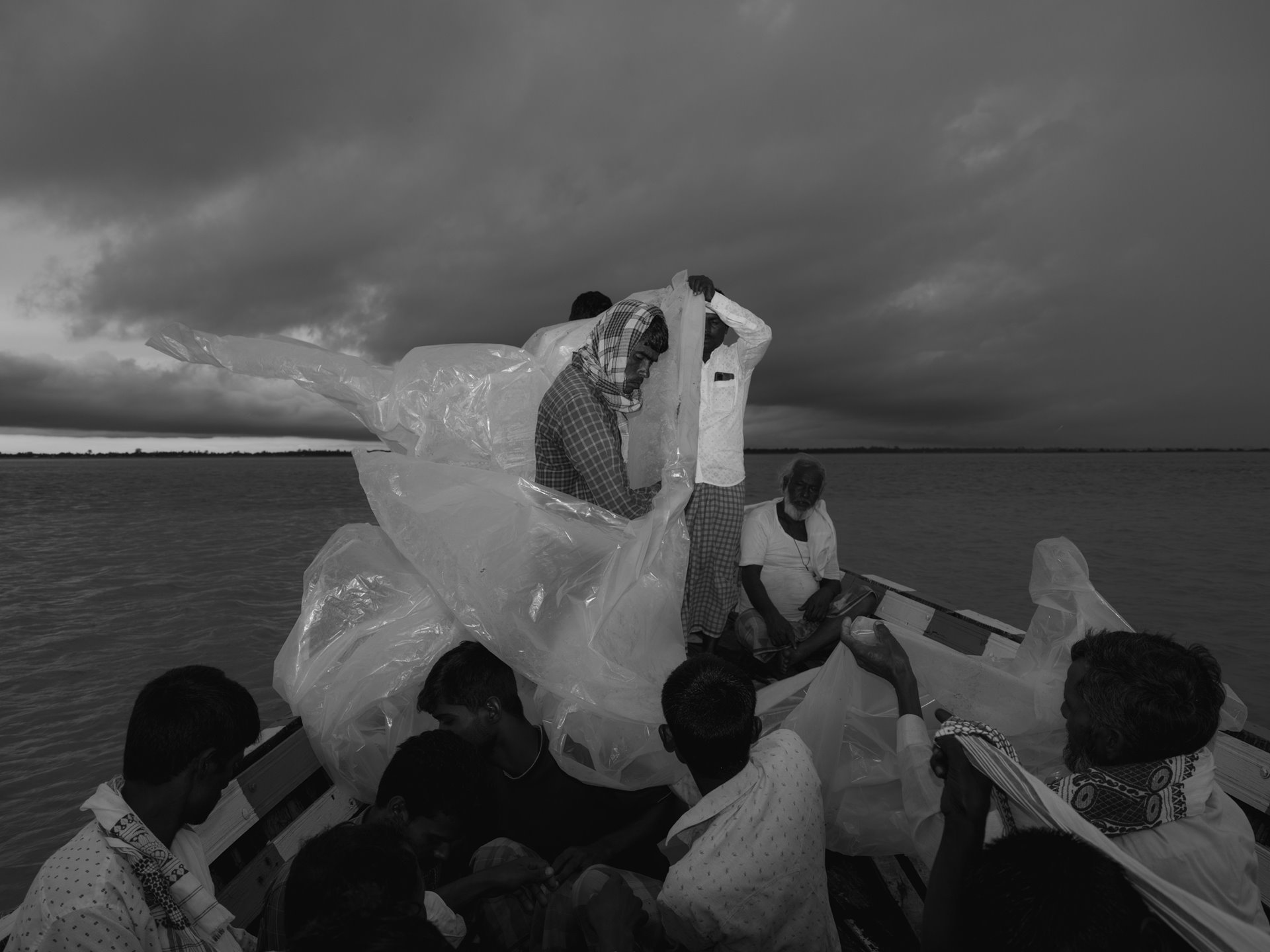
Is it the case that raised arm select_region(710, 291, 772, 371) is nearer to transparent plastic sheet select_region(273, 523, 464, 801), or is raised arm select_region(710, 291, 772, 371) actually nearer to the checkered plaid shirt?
the checkered plaid shirt

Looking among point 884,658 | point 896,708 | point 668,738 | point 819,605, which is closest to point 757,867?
point 668,738

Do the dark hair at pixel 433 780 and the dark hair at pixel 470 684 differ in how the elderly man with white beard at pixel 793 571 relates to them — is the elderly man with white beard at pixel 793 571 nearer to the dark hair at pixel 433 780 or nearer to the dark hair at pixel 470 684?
the dark hair at pixel 470 684

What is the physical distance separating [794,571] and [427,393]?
8.64 ft

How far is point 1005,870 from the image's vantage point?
1085 mm

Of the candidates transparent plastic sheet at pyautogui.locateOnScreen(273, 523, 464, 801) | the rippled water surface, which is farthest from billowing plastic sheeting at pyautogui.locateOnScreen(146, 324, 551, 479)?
the rippled water surface

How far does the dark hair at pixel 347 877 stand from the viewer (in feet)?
4.32

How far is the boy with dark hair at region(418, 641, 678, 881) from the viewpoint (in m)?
2.23

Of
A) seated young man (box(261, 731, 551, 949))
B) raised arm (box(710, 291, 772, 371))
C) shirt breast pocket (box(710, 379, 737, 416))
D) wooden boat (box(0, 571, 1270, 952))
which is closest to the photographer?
seated young man (box(261, 731, 551, 949))

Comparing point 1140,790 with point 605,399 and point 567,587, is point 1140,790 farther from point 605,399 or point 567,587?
point 605,399

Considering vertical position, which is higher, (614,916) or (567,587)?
(567,587)

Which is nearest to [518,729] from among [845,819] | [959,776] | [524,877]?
[524,877]

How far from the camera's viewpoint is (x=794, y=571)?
453 cm

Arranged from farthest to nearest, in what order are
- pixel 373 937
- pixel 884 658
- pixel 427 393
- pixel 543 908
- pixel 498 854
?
pixel 427 393
pixel 884 658
pixel 498 854
pixel 543 908
pixel 373 937

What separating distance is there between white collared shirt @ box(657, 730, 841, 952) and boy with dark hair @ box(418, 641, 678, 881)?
0.60 meters
